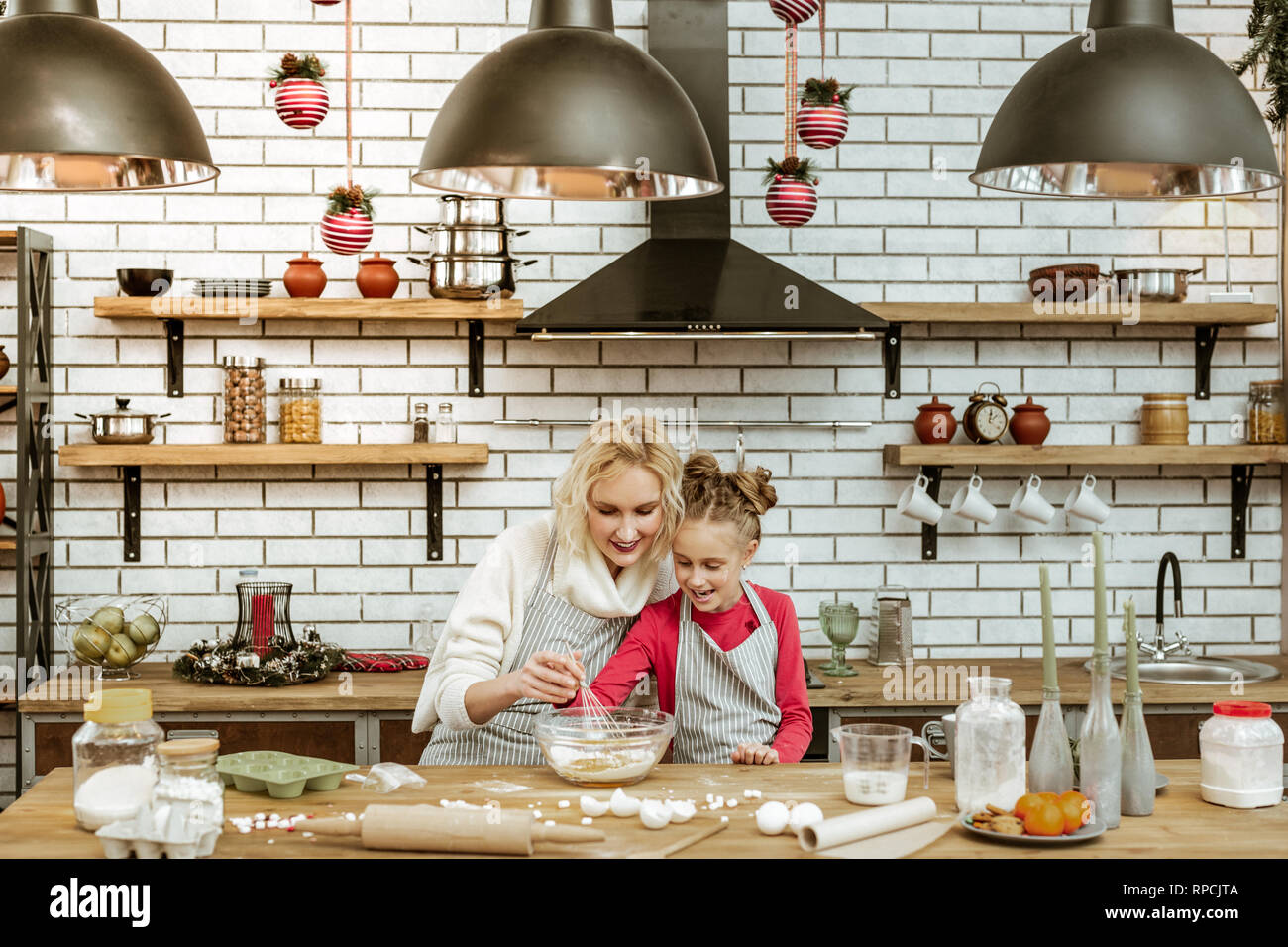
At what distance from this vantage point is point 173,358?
13.9 ft

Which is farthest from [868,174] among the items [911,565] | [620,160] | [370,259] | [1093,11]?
[620,160]

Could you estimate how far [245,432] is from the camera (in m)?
4.11

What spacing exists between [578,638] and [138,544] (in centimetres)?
220

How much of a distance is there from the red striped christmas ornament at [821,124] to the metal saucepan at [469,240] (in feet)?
3.17

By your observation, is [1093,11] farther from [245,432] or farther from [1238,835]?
[245,432]

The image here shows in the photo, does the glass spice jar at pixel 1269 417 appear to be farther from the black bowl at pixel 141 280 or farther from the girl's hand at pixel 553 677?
the black bowl at pixel 141 280

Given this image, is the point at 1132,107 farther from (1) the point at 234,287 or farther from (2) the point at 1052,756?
(1) the point at 234,287

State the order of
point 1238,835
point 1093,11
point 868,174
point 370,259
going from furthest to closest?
point 868,174, point 370,259, point 1093,11, point 1238,835

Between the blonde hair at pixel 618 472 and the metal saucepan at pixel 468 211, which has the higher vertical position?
the metal saucepan at pixel 468 211

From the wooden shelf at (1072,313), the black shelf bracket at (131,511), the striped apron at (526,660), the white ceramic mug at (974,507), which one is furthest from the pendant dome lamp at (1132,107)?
the black shelf bracket at (131,511)

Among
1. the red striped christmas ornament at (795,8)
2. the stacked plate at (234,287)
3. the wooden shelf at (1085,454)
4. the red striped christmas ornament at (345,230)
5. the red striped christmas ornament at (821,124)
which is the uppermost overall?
the red striped christmas ornament at (795,8)

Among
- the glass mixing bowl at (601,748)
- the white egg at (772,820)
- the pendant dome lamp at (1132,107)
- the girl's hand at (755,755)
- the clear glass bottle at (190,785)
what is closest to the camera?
the clear glass bottle at (190,785)

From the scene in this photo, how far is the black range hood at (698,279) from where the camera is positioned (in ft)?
11.8

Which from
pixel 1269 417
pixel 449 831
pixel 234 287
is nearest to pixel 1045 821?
pixel 449 831
